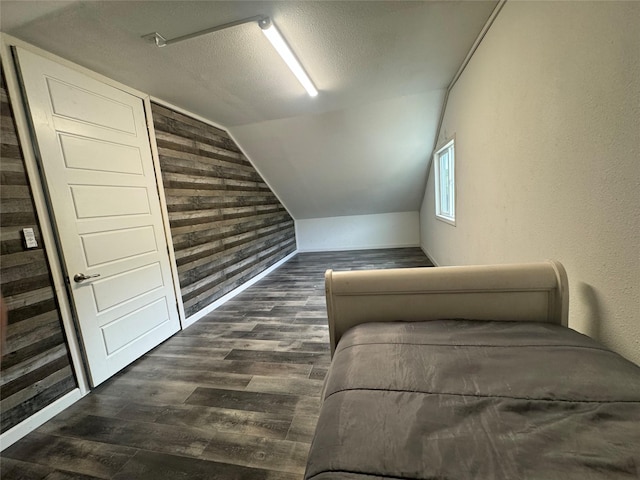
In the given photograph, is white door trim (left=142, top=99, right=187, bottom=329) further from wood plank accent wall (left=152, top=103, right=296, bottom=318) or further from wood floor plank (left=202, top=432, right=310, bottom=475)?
wood floor plank (left=202, top=432, right=310, bottom=475)

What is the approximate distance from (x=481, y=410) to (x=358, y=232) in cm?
585

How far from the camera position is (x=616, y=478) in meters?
→ 0.59

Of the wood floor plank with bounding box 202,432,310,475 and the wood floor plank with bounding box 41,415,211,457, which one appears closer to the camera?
the wood floor plank with bounding box 202,432,310,475

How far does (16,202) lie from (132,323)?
124 centimetres

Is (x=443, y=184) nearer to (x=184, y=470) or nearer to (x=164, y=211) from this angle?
(x=164, y=211)

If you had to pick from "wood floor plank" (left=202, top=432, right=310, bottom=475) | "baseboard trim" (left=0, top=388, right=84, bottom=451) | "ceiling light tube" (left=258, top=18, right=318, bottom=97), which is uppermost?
"ceiling light tube" (left=258, top=18, right=318, bottom=97)

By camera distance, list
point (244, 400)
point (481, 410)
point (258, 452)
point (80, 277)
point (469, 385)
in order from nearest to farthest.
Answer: point (481, 410)
point (469, 385)
point (258, 452)
point (244, 400)
point (80, 277)

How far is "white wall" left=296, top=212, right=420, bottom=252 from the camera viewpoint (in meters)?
6.36

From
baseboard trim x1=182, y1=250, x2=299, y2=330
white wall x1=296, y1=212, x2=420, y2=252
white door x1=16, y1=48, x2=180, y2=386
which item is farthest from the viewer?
white wall x1=296, y1=212, x2=420, y2=252

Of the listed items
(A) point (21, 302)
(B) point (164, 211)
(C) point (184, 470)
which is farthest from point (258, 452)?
(B) point (164, 211)

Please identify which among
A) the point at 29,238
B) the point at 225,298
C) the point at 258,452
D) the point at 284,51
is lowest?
the point at 258,452

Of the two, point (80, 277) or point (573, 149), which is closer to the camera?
point (573, 149)

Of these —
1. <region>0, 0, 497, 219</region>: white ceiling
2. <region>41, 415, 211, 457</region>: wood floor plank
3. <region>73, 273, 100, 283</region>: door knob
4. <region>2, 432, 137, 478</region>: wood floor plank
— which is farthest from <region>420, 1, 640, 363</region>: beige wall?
<region>73, 273, 100, 283</region>: door knob

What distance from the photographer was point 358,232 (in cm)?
659
